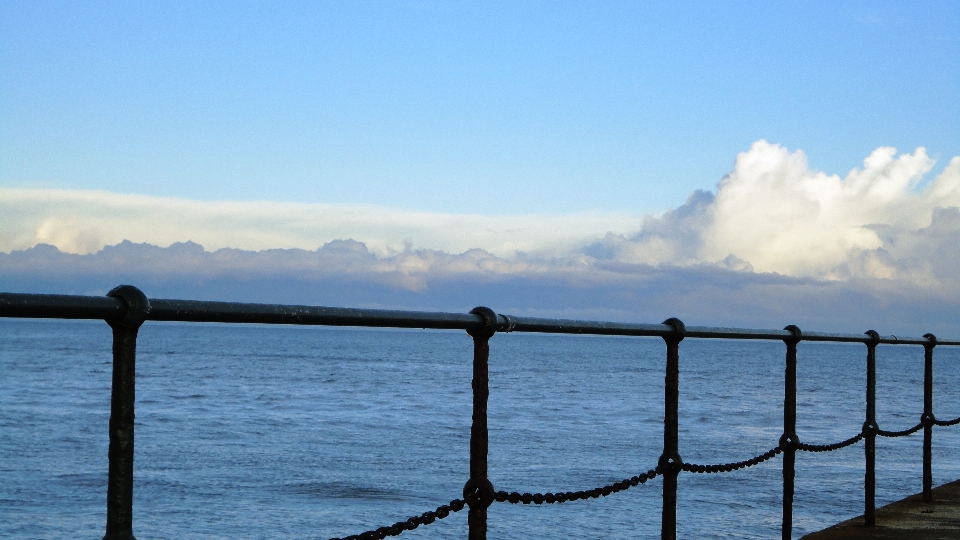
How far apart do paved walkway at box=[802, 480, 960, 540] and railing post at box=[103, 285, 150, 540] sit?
3.79 m

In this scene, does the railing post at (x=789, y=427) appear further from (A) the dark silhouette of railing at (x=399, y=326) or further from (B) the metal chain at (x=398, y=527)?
(B) the metal chain at (x=398, y=527)

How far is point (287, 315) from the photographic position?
1.94m

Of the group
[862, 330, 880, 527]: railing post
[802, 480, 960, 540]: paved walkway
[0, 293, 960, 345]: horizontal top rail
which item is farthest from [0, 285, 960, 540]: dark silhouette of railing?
[862, 330, 880, 527]: railing post

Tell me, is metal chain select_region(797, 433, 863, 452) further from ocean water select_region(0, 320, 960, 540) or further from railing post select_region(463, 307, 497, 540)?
ocean water select_region(0, 320, 960, 540)

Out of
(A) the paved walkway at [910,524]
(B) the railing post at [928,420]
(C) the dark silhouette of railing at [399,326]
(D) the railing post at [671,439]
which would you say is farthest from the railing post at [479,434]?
(B) the railing post at [928,420]

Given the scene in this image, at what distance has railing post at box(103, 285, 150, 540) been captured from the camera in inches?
61.8

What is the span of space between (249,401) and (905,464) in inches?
1010

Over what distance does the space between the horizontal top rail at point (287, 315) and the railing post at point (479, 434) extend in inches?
1.1

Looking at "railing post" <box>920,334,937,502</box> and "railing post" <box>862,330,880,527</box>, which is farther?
"railing post" <box>920,334,937,502</box>

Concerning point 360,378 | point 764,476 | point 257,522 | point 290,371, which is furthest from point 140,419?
point 290,371

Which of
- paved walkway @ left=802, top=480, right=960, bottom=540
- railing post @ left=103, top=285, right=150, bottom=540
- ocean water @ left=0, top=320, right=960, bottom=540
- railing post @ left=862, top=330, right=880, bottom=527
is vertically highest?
railing post @ left=103, top=285, right=150, bottom=540

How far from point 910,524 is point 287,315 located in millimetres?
4307

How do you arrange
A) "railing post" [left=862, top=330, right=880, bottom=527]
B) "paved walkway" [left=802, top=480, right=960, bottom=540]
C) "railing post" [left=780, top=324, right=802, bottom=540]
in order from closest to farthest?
1. "railing post" [left=780, top=324, right=802, bottom=540]
2. "paved walkway" [left=802, top=480, right=960, bottom=540]
3. "railing post" [left=862, top=330, right=880, bottom=527]

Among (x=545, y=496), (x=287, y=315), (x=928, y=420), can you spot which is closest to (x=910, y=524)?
(x=928, y=420)
